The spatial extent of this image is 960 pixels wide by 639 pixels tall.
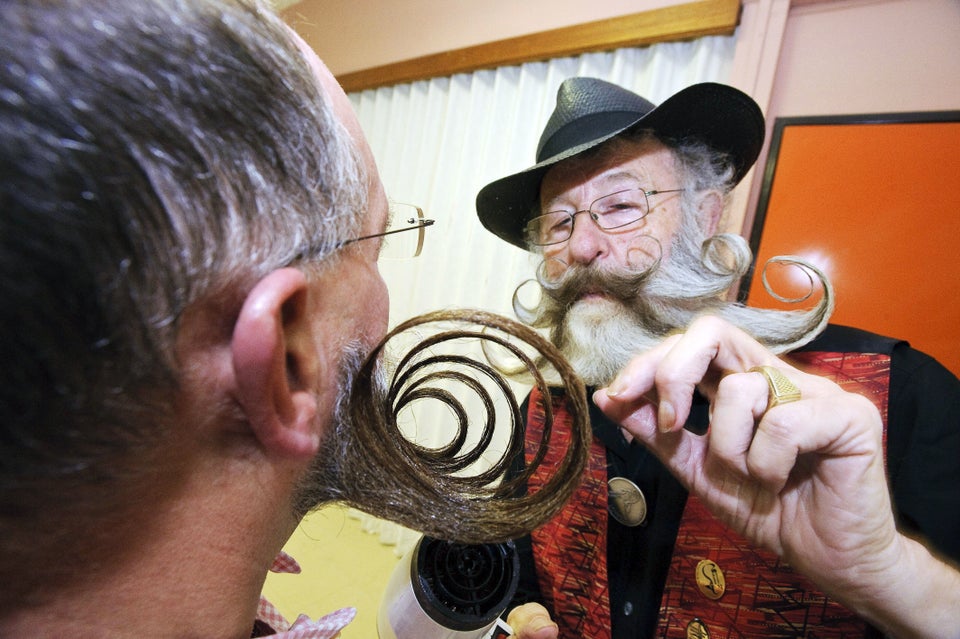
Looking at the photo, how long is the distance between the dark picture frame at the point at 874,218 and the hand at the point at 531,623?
1.16 meters

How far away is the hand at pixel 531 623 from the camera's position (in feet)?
3.02

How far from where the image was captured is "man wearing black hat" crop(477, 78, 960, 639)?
58 centimetres

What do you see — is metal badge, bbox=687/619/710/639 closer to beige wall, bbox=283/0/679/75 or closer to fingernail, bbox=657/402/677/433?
fingernail, bbox=657/402/677/433

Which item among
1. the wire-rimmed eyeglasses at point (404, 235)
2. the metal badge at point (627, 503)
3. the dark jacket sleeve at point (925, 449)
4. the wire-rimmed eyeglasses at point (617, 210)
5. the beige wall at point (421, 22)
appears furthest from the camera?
the beige wall at point (421, 22)

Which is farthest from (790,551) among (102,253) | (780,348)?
(102,253)

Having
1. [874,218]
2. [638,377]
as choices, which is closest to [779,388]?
[638,377]

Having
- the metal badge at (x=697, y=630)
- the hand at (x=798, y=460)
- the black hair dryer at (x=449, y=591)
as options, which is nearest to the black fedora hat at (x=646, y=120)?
the hand at (x=798, y=460)

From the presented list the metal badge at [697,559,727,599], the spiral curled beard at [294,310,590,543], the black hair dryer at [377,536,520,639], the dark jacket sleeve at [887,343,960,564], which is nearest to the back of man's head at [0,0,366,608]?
the spiral curled beard at [294,310,590,543]

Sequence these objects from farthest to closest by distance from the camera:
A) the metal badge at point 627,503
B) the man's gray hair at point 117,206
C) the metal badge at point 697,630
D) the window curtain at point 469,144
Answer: the window curtain at point 469,144 → the metal badge at point 627,503 → the metal badge at point 697,630 → the man's gray hair at point 117,206

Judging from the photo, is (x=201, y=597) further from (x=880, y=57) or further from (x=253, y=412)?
(x=880, y=57)

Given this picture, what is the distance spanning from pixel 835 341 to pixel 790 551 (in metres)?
0.54

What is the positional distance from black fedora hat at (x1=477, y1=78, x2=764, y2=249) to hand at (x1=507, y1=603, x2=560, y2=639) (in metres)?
1.09

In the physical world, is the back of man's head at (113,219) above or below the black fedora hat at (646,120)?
below

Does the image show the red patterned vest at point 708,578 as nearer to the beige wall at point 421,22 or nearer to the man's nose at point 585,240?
the man's nose at point 585,240
